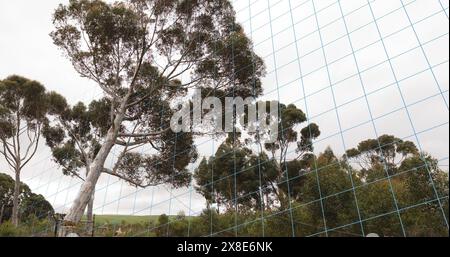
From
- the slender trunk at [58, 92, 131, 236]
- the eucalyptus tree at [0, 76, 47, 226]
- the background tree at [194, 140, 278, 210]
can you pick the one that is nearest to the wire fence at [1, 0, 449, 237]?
the slender trunk at [58, 92, 131, 236]

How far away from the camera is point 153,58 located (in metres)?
8.70

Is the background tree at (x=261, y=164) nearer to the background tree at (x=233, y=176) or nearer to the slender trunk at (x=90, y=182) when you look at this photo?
the background tree at (x=233, y=176)

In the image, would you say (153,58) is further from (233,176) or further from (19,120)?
(19,120)

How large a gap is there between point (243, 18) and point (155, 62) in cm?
281

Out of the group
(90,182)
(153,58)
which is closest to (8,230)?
(90,182)

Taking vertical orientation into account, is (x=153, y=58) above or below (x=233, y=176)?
above

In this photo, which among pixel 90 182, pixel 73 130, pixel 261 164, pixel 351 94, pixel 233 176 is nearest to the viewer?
pixel 351 94

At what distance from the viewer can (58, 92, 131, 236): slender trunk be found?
6567 mm

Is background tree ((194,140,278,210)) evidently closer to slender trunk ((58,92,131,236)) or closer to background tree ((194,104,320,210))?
background tree ((194,104,320,210))

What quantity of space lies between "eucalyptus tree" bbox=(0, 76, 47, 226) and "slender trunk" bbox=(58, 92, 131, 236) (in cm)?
439

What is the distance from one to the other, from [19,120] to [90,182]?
18.4 feet

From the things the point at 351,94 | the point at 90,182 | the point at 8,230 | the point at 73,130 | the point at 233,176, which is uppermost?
the point at 73,130

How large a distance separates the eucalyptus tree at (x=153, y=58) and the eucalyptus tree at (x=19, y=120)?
123 inches

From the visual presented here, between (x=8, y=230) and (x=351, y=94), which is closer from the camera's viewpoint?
(x=351, y=94)
